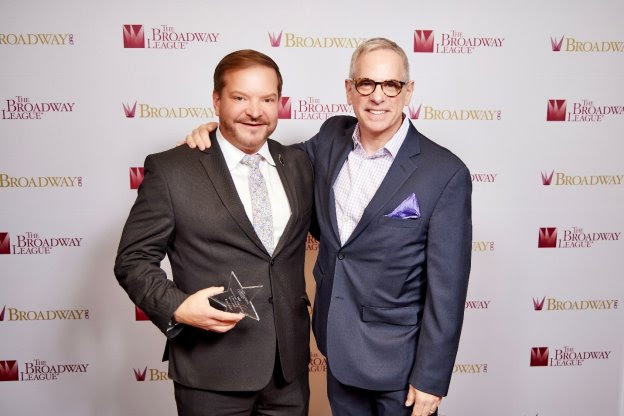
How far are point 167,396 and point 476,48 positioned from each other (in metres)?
2.46

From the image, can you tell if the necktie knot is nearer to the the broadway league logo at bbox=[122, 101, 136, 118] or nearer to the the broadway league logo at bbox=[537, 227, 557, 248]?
the the broadway league logo at bbox=[122, 101, 136, 118]

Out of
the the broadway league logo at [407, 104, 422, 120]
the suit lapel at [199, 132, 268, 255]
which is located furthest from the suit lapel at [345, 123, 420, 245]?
the the broadway league logo at [407, 104, 422, 120]

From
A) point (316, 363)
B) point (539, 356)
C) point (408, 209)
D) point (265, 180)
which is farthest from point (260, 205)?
point (539, 356)

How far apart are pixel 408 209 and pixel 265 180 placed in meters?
0.47

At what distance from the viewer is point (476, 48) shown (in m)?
2.62

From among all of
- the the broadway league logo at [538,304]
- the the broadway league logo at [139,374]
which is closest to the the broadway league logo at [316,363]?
the the broadway league logo at [139,374]

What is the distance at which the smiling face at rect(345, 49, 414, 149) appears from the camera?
166cm

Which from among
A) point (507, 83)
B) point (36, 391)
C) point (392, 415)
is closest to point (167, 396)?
point (36, 391)

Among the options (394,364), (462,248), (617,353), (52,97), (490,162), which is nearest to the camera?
(462,248)

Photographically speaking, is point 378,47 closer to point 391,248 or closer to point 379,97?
point 379,97

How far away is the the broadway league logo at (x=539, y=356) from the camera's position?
2.92m

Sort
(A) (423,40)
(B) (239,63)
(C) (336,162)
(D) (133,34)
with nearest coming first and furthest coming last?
(B) (239,63), (C) (336,162), (D) (133,34), (A) (423,40)

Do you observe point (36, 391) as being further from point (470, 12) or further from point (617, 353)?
point (617, 353)

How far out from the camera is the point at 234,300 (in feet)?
4.84
